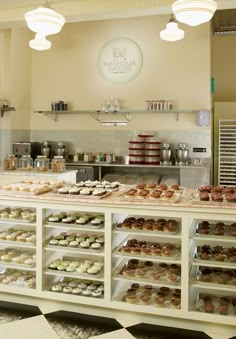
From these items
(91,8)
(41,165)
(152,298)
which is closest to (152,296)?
(152,298)

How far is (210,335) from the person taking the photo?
268cm

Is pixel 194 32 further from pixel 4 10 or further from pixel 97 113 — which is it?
pixel 4 10

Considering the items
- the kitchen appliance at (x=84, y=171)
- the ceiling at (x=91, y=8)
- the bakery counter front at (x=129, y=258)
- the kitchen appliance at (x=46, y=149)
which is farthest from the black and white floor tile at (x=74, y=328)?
the kitchen appliance at (x=46, y=149)

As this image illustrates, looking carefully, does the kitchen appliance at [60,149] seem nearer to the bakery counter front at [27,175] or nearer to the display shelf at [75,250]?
the bakery counter front at [27,175]

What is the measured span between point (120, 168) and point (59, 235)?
12.6 feet

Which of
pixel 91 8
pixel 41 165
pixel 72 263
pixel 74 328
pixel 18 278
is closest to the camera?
pixel 74 328

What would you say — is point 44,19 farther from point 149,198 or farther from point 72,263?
point 72,263

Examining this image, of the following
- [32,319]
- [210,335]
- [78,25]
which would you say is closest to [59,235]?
[32,319]

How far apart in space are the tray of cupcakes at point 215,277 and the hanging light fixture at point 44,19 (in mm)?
2201

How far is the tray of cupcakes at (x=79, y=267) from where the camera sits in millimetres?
3003

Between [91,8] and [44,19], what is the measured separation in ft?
6.60

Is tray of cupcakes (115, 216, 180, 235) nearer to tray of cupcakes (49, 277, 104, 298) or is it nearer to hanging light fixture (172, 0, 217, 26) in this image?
tray of cupcakes (49, 277, 104, 298)

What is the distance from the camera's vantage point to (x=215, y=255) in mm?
2789

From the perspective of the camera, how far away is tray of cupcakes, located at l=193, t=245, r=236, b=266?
2.74m
